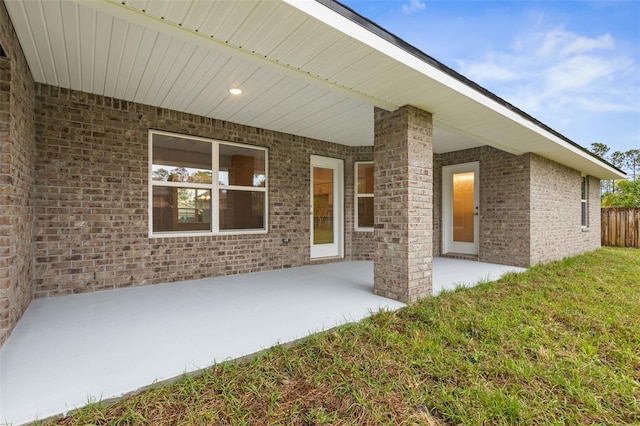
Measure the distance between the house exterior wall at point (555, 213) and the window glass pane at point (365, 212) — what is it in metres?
3.37

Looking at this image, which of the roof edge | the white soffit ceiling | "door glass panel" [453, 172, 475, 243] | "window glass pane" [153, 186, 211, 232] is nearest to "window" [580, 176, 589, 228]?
"door glass panel" [453, 172, 475, 243]

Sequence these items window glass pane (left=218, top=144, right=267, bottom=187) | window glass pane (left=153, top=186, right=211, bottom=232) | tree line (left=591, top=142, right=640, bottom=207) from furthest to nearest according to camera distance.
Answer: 1. tree line (left=591, top=142, right=640, bottom=207)
2. window glass pane (left=218, top=144, right=267, bottom=187)
3. window glass pane (left=153, top=186, right=211, bottom=232)

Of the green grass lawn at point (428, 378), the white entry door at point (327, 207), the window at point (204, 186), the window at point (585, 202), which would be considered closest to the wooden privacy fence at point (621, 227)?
the window at point (585, 202)

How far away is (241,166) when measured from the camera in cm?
538

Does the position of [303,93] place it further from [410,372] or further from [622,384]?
[622,384]

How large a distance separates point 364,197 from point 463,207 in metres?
2.63

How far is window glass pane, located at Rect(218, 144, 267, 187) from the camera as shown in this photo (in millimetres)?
5180

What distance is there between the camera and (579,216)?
850cm

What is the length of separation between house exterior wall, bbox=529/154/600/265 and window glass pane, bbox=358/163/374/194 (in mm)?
3365

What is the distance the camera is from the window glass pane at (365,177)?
6.88 metres

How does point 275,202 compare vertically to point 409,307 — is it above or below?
above

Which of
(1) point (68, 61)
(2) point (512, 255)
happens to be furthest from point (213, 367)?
(2) point (512, 255)

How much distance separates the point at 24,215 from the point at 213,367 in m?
2.72

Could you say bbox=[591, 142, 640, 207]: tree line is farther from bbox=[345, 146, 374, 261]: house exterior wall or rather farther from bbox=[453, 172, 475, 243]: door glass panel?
bbox=[345, 146, 374, 261]: house exterior wall
